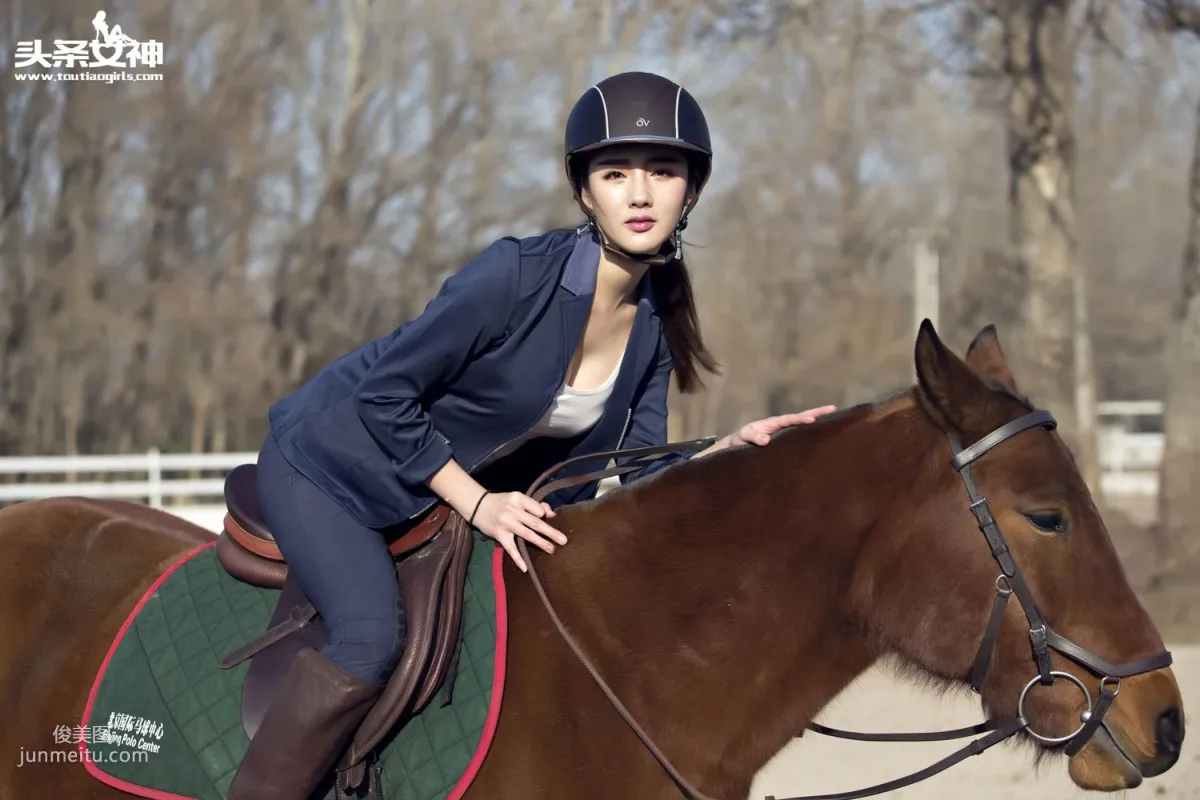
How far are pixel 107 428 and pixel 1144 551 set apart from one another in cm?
1856

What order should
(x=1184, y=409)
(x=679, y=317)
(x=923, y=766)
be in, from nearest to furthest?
1. (x=679, y=317)
2. (x=923, y=766)
3. (x=1184, y=409)

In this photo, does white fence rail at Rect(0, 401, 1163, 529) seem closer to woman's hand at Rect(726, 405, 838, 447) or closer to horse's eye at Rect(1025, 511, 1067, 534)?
woman's hand at Rect(726, 405, 838, 447)

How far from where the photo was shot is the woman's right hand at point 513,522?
9.77 feet

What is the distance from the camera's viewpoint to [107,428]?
2347 centimetres

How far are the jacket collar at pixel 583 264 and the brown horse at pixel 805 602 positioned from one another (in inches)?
20.8

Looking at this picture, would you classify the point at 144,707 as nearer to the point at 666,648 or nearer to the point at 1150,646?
the point at 666,648

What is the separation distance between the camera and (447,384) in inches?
122

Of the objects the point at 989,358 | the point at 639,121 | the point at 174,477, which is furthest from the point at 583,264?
the point at 174,477

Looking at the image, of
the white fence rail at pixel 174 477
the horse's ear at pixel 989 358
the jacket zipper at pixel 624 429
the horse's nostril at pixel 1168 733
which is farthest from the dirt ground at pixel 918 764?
the white fence rail at pixel 174 477

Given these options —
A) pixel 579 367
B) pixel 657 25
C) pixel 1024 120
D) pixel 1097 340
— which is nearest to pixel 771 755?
pixel 579 367

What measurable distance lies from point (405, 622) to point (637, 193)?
4.03 ft

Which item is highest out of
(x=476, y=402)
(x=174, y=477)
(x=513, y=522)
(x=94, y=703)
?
(x=476, y=402)

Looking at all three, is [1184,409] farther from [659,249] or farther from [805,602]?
[805,602]

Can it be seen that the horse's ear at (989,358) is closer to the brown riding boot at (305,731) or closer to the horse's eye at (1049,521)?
the horse's eye at (1049,521)
